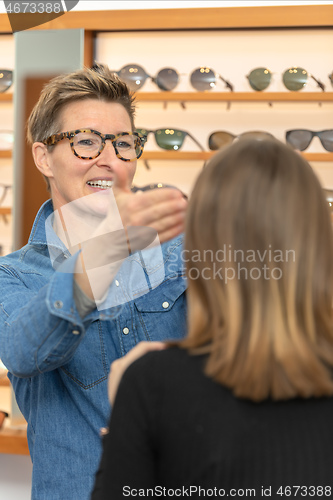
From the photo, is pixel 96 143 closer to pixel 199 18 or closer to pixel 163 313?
pixel 163 313

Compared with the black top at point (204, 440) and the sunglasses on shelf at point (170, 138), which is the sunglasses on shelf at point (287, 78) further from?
the black top at point (204, 440)

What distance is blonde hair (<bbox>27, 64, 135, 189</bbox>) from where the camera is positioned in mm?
1276

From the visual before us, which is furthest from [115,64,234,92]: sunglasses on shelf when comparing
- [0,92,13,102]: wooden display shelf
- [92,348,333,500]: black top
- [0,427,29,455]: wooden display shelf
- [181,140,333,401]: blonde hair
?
[92,348,333,500]: black top

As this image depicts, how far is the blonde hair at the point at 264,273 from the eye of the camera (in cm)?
67

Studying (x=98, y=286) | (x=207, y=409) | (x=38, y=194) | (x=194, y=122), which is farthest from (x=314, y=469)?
(x=194, y=122)

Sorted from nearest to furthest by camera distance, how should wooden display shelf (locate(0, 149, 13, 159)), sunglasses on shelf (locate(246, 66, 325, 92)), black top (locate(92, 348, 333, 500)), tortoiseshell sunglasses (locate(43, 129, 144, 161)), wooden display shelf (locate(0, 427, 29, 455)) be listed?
black top (locate(92, 348, 333, 500)) < tortoiseshell sunglasses (locate(43, 129, 144, 161)) < wooden display shelf (locate(0, 427, 29, 455)) < sunglasses on shelf (locate(246, 66, 325, 92)) < wooden display shelf (locate(0, 149, 13, 159))

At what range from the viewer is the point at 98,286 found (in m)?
0.89

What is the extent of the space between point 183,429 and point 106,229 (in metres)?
0.33

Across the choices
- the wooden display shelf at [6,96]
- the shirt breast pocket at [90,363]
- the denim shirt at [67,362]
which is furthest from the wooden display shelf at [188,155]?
the shirt breast pocket at [90,363]

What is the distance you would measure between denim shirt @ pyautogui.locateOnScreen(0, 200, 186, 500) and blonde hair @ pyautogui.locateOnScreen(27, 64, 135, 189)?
24cm

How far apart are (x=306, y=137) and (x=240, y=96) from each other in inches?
14.0

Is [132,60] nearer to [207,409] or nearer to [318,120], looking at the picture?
[318,120]

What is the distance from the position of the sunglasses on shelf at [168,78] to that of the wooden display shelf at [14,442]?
1586mm

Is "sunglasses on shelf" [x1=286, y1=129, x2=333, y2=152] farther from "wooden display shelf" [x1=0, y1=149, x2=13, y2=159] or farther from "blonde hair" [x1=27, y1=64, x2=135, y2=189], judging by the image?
"blonde hair" [x1=27, y1=64, x2=135, y2=189]
